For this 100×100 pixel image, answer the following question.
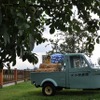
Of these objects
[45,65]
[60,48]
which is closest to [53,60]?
[45,65]

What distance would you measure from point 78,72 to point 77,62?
0.58m

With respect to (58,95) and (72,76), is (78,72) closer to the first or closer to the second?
(72,76)

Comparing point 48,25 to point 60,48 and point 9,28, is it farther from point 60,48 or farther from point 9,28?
point 60,48

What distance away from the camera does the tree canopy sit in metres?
2.27

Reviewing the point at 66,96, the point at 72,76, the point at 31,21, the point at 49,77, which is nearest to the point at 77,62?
the point at 72,76

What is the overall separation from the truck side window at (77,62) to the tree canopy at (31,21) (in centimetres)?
1304

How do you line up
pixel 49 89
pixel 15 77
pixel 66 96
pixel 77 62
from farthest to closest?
pixel 15 77
pixel 49 89
pixel 77 62
pixel 66 96

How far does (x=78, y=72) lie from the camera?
17359 millimetres

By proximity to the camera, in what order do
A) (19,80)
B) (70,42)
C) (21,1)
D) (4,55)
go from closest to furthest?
(21,1)
(4,55)
(19,80)
(70,42)

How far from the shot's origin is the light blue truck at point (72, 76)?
56.5 ft

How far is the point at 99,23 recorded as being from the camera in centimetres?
435

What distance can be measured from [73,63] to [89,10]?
13505 mm

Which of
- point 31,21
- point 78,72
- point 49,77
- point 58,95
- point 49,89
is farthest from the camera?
point 49,77

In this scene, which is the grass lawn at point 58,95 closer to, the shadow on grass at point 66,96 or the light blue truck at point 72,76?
the shadow on grass at point 66,96
